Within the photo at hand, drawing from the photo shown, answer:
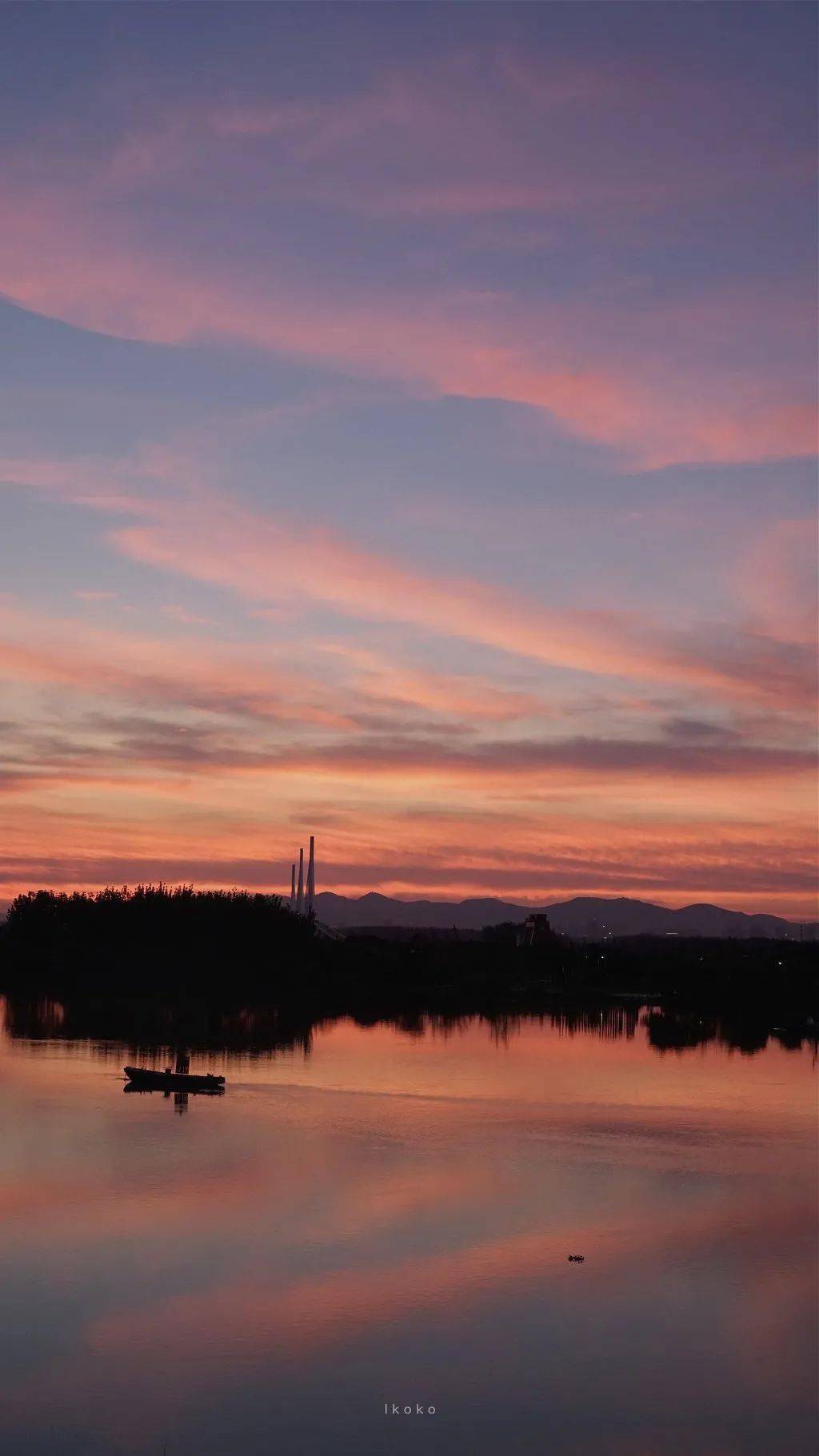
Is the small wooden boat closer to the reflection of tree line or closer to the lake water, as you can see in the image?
the lake water

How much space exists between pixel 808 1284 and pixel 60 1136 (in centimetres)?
2354

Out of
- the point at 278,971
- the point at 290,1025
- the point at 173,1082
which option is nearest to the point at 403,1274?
the point at 173,1082

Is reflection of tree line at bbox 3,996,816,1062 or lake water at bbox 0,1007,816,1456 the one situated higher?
reflection of tree line at bbox 3,996,816,1062

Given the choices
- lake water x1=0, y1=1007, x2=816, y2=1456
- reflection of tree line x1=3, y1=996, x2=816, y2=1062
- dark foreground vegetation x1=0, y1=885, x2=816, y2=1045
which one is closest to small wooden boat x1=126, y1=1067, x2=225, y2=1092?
lake water x1=0, y1=1007, x2=816, y2=1456

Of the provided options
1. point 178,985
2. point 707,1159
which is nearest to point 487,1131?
point 707,1159

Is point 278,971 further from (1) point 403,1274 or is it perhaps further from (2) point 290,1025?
(1) point 403,1274

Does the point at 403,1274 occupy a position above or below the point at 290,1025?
below

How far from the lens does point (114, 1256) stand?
2950cm

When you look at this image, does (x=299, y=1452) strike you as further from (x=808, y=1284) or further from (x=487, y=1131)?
(x=487, y=1131)

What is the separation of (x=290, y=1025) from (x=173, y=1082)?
30367mm

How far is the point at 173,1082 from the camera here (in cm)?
5275

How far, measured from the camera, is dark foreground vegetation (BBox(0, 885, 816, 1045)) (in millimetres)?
102250

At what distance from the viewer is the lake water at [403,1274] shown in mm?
21578

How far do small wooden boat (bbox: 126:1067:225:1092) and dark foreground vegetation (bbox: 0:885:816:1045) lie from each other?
39.5m
